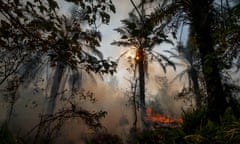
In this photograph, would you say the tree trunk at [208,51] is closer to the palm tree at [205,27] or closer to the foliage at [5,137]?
the palm tree at [205,27]

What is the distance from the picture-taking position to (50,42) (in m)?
3.75

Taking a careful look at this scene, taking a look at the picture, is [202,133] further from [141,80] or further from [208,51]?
[141,80]

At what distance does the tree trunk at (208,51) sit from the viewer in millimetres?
7262

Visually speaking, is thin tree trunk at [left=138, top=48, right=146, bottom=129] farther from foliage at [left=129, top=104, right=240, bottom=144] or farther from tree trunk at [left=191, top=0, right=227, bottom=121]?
tree trunk at [left=191, top=0, right=227, bottom=121]

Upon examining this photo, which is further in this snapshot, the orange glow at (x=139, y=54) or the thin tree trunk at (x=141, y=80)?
the orange glow at (x=139, y=54)

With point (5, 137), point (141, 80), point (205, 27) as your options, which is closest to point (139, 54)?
point (141, 80)

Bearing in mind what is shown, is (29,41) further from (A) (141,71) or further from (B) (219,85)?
(A) (141,71)

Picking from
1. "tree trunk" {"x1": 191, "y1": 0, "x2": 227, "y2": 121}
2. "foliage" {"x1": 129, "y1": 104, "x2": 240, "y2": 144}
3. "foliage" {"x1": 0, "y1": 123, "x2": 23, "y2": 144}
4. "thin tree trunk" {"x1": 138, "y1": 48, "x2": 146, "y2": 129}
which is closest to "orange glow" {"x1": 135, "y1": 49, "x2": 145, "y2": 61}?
"thin tree trunk" {"x1": 138, "y1": 48, "x2": 146, "y2": 129}

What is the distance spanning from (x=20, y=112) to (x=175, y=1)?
28.8m

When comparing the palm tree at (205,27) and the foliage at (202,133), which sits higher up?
the palm tree at (205,27)

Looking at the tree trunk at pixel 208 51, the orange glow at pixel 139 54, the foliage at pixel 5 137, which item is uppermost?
the orange glow at pixel 139 54


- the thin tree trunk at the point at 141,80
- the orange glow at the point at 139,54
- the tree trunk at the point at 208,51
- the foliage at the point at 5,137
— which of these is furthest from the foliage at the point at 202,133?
the orange glow at the point at 139,54

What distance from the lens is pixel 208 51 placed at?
7488 mm

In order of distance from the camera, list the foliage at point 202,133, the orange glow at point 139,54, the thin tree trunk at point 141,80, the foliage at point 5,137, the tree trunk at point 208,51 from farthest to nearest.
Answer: the orange glow at point 139,54, the thin tree trunk at point 141,80, the tree trunk at point 208,51, the foliage at point 5,137, the foliage at point 202,133
